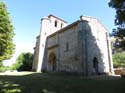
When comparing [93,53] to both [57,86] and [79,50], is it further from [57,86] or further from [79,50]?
[57,86]

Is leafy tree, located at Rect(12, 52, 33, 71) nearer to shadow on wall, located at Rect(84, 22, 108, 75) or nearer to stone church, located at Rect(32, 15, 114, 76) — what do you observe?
stone church, located at Rect(32, 15, 114, 76)

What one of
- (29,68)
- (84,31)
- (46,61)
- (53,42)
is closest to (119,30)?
(84,31)

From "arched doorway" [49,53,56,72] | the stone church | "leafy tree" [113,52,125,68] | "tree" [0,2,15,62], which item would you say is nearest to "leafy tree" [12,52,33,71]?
the stone church

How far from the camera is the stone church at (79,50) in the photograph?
2462 cm

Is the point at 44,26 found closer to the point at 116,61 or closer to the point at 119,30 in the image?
the point at 119,30

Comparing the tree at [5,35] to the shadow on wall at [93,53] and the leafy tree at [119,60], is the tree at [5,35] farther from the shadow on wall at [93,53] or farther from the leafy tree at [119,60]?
the leafy tree at [119,60]

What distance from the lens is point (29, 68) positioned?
149 feet

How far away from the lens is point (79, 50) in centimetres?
2462

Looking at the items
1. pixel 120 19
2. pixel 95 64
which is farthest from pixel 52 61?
pixel 120 19

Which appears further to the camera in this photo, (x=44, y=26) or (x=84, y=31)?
(x=44, y=26)

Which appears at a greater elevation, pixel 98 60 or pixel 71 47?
pixel 71 47

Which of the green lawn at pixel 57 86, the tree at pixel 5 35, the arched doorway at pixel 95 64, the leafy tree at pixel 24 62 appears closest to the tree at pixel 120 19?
the green lawn at pixel 57 86

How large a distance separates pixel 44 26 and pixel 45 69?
1037 cm

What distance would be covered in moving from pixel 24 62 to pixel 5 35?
71.7 feet
